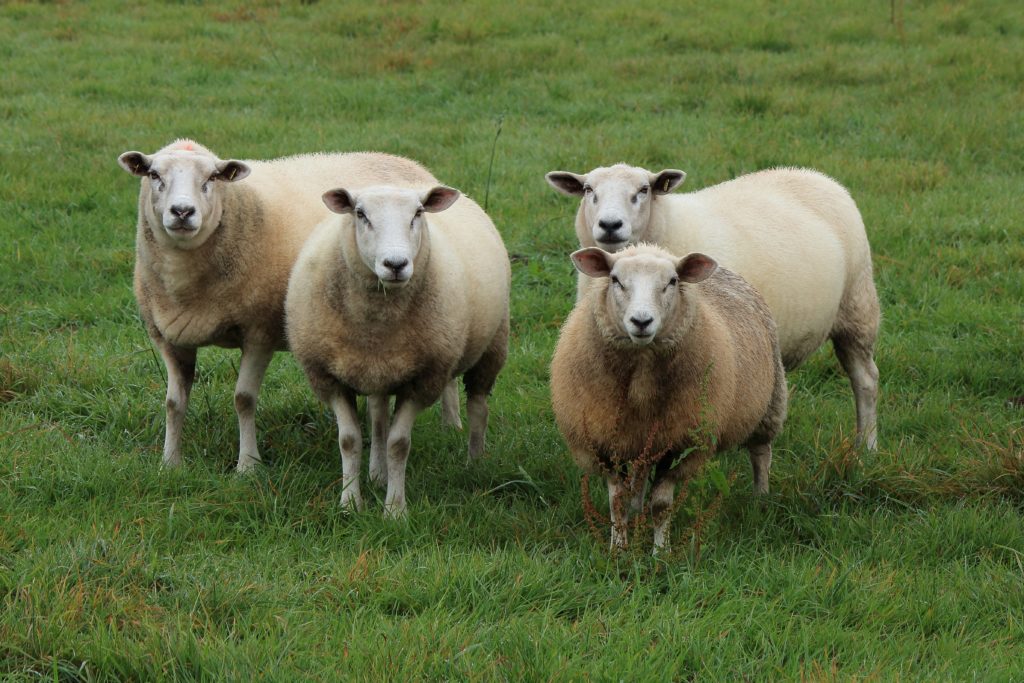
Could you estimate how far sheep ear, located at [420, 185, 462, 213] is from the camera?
4.57 m

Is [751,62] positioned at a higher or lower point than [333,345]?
higher

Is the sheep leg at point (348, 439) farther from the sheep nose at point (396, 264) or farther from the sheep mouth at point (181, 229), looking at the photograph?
the sheep mouth at point (181, 229)

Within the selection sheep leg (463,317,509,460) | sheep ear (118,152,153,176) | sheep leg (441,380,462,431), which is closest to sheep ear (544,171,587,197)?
sheep leg (463,317,509,460)

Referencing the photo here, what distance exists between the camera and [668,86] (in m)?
10.8

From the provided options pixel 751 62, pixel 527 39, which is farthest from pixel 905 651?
pixel 527 39

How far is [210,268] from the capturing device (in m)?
4.86

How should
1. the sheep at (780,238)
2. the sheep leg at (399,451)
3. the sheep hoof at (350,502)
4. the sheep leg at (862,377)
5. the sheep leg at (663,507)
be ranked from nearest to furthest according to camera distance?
the sheep leg at (663,507), the sheep hoof at (350,502), the sheep leg at (399,451), the sheep at (780,238), the sheep leg at (862,377)

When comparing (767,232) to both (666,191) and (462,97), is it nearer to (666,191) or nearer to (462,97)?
(666,191)

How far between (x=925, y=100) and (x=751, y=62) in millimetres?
1860

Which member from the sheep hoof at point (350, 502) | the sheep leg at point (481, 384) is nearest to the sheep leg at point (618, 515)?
the sheep hoof at point (350, 502)

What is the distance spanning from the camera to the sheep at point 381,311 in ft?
14.5

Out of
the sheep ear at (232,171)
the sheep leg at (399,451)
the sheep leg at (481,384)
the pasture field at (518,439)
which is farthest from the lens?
the sheep leg at (481,384)

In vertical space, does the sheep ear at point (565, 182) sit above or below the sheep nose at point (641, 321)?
above

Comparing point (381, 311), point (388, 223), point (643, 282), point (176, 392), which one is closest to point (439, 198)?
point (388, 223)
